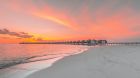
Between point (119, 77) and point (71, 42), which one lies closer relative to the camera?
point (119, 77)

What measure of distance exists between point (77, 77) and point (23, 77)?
3.03 m

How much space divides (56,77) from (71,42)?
6983 inches

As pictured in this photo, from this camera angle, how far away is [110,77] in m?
6.85

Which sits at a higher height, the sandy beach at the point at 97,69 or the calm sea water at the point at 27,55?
the sandy beach at the point at 97,69

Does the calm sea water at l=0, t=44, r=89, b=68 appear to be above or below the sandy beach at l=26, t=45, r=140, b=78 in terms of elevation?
below

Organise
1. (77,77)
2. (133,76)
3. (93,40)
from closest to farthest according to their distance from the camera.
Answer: (133,76) < (77,77) < (93,40)

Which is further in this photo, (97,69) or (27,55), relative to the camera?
(27,55)

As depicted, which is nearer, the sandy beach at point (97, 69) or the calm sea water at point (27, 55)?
the sandy beach at point (97, 69)

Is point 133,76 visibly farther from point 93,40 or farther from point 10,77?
point 93,40

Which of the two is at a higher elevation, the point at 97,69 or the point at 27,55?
the point at 97,69

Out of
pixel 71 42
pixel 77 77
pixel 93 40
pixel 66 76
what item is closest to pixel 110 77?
pixel 77 77

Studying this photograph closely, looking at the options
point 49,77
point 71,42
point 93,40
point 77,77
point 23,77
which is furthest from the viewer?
point 71,42

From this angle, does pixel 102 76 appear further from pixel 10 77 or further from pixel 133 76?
pixel 10 77

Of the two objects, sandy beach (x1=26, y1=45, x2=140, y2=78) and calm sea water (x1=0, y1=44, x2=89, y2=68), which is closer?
sandy beach (x1=26, y1=45, x2=140, y2=78)
